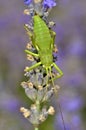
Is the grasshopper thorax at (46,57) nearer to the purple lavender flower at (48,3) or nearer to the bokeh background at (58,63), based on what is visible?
the purple lavender flower at (48,3)

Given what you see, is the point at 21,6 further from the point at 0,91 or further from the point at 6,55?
the point at 0,91

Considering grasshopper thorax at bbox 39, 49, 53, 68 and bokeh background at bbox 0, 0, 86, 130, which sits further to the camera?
bokeh background at bbox 0, 0, 86, 130

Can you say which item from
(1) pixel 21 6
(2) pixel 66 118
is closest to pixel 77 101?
(2) pixel 66 118

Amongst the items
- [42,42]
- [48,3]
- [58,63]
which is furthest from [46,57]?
[58,63]

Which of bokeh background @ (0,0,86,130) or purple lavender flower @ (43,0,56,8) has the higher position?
bokeh background @ (0,0,86,130)

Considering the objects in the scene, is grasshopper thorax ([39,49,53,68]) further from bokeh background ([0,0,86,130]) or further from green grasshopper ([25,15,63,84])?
bokeh background ([0,0,86,130])

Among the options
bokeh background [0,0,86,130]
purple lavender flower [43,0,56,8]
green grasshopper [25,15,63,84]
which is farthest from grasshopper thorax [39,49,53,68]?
bokeh background [0,0,86,130]

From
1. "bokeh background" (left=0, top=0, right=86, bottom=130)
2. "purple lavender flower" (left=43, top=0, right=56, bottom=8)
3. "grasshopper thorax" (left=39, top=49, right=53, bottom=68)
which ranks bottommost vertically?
"grasshopper thorax" (left=39, top=49, right=53, bottom=68)

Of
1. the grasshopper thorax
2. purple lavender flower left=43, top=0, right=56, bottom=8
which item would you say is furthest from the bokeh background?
purple lavender flower left=43, top=0, right=56, bottom=8

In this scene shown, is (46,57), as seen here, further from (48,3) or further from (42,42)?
(48,3)
